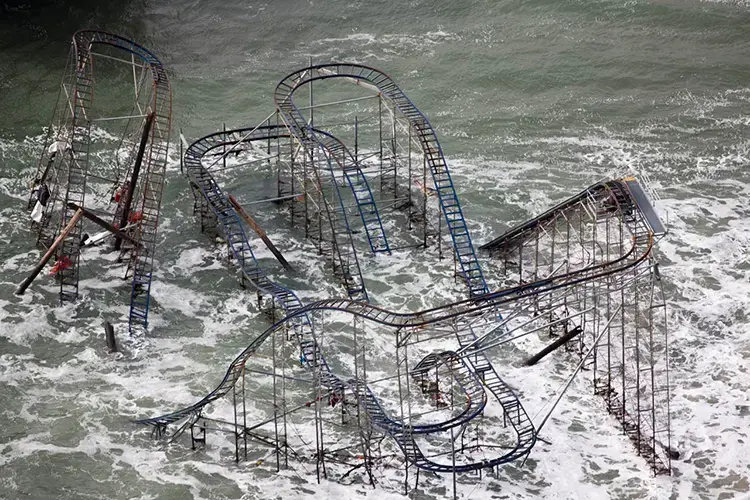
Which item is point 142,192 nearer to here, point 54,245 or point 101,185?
point 54,245

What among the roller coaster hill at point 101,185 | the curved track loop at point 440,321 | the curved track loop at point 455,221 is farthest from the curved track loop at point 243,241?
the curved track loop at point 455,221

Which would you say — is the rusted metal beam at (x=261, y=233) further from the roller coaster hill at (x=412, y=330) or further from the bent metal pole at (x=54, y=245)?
the bent metal pole at (x=54, y=245)

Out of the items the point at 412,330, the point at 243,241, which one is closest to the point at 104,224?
the point at 243,241

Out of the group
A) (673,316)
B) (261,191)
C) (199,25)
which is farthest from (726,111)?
(199,25)

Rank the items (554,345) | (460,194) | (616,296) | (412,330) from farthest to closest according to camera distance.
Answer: (460,194), (616,296), (554,345), (412,330)

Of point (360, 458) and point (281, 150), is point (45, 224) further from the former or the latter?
point (360, 458)

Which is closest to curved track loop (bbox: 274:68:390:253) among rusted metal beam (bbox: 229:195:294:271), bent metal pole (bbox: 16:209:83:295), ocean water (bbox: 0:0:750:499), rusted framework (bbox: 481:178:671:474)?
ocean water (bbox: 0:0:750:499)
